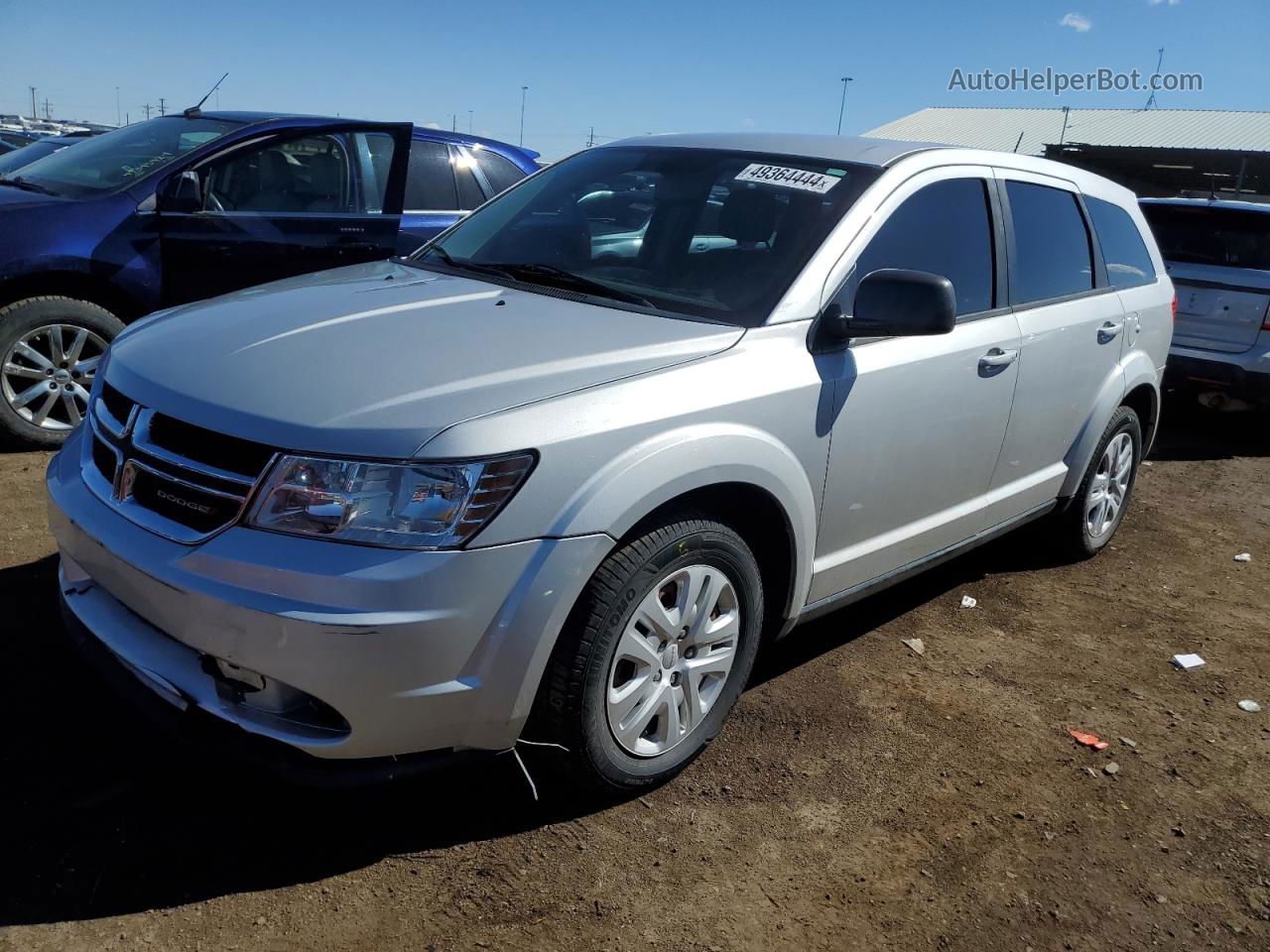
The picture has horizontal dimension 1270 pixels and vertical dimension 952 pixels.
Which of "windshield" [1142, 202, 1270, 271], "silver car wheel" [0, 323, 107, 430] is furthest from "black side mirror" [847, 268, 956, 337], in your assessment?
"windshield" [1142, 202, 1270, 271]

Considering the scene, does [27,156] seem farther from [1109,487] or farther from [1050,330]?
[1109,487]

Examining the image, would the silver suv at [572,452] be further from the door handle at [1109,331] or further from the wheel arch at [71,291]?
the wheel arch at [71,291]

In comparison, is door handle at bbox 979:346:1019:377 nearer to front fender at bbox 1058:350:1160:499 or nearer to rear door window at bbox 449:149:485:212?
front fender at bbox 1058:350:1160:499

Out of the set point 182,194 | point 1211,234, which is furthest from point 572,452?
point 1211,234

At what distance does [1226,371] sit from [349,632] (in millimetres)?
7273

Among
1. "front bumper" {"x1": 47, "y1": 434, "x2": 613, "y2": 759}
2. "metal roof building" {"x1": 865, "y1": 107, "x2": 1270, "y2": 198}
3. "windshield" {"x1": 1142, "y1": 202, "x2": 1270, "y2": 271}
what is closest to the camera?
"front bumper" {"x1": 47, "y1": 434, "x2": 613, "y2": 759}

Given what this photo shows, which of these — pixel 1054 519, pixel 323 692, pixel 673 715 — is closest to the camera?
pixel 323 692

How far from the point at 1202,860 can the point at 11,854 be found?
3050mm

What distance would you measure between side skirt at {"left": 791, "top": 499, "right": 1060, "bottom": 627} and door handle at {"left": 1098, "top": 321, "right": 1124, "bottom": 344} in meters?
0.72

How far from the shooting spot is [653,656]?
2.75 meters

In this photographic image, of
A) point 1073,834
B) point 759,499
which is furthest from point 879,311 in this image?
point 1073,834

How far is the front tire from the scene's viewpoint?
2.53 meters

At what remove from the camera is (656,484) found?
256 cm

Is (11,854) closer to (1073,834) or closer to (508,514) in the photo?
(508,514)
